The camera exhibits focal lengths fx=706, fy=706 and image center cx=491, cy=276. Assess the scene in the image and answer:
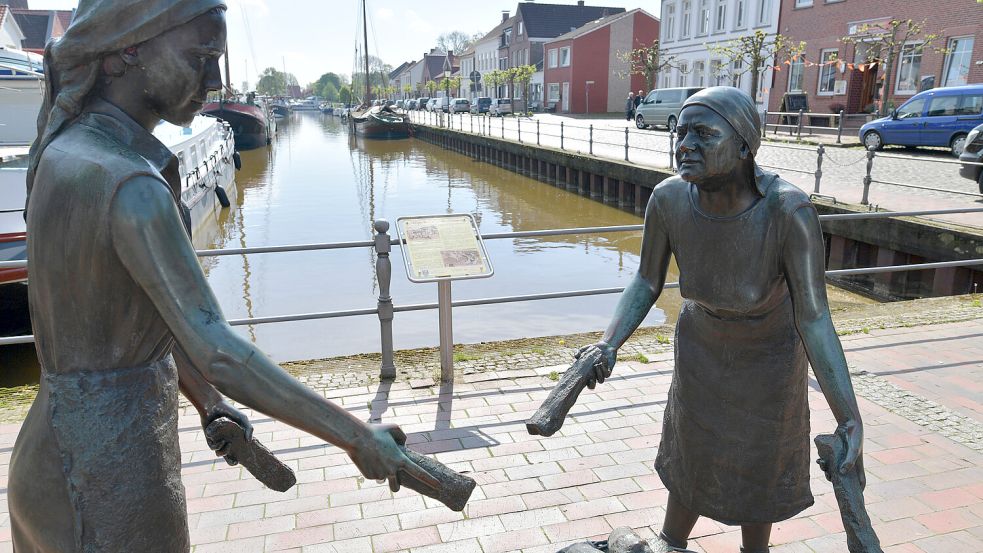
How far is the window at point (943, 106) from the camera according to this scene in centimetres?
1719

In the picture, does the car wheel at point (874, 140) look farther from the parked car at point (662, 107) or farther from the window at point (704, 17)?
the window at point (704, 17)

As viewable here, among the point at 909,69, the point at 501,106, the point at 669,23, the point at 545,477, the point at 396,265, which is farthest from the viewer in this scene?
the point at 501,106

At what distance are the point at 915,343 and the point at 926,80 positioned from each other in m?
23.0

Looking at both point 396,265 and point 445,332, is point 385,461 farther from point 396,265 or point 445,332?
point 396,265

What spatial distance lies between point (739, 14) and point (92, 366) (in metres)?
38.7

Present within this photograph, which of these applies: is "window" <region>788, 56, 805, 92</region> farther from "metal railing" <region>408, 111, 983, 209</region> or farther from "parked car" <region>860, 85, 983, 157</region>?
"parked car" <region>860, 85, 983, 157</region>

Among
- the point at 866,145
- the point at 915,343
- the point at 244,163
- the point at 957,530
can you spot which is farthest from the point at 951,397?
the point at 244,163

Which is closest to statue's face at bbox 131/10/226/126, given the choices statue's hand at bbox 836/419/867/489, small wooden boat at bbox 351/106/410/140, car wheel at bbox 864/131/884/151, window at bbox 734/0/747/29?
statue's hand at bbox 836/419/867/489

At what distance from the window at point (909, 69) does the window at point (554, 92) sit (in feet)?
99.6

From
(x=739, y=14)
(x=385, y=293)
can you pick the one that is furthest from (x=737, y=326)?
(x=739, y=14)

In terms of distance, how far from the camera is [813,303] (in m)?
2.18

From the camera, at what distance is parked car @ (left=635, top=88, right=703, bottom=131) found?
91.8 ft

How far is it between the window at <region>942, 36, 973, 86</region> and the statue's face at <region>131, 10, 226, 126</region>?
28.0 meters

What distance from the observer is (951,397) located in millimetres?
5215
